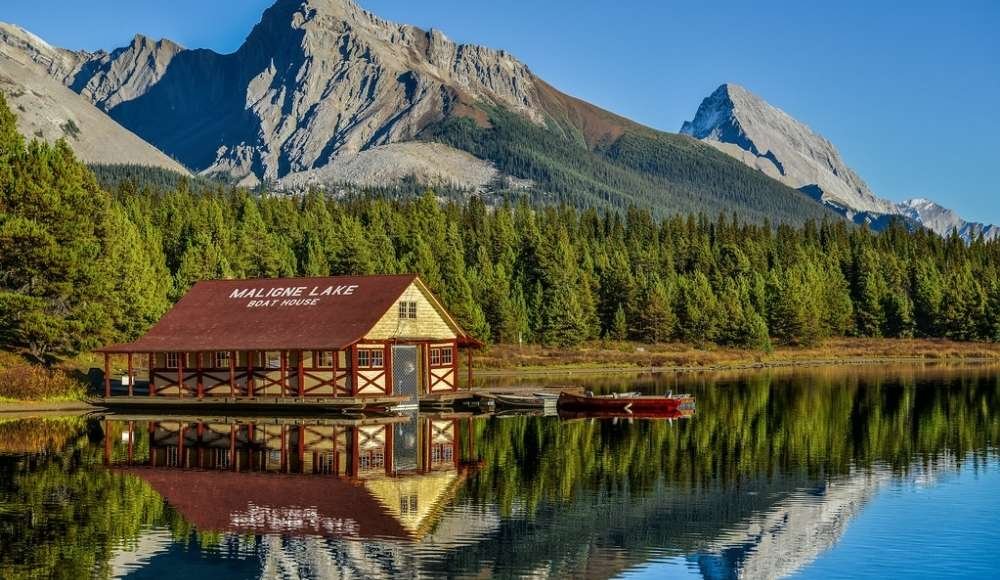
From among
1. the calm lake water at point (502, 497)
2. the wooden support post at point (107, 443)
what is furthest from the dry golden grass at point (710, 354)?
the calm lake water at point (502, 497)

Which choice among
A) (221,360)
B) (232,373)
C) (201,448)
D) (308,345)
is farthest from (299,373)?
(201,448)

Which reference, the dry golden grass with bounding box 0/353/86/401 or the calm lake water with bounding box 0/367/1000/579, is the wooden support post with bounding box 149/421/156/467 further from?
the dry golden grass with bounding box 0/353/86/401

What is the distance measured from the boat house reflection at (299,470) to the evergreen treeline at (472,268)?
14.7 meters

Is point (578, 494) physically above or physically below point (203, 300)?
below

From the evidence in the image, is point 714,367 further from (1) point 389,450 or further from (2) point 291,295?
(1) point 389,450

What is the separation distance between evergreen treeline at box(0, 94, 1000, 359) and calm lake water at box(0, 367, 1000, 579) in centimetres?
1449

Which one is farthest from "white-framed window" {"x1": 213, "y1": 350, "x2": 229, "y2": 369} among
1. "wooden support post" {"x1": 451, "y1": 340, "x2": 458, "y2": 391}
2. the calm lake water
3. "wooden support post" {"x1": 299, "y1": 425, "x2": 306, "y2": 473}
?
"wooden support post" {"x1": 451, "y1": 340, "x2": 458, "y2": 391}

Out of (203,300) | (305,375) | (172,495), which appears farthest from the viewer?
(203,300)

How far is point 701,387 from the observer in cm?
8062

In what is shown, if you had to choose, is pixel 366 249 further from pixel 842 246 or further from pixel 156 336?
pixel 842 246

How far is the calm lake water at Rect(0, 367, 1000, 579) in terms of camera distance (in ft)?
81.3

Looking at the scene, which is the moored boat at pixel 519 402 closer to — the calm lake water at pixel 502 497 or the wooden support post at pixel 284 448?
the calm lake water at pixel 502 497

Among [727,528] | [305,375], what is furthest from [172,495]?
[305,375]

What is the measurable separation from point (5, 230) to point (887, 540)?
50.6 m
